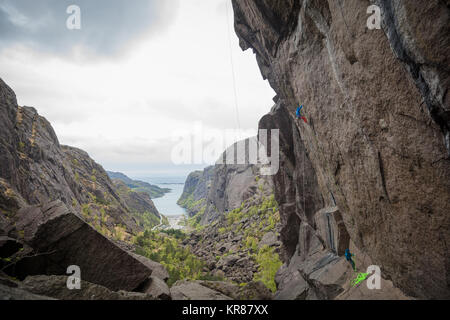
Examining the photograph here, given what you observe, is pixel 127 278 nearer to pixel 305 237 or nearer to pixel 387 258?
pixel 387 258

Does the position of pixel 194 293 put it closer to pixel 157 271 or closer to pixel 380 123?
pixel 157 271

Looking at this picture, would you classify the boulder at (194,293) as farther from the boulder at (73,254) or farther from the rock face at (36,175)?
the rock face at (36,175)

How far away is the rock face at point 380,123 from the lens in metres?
3.94

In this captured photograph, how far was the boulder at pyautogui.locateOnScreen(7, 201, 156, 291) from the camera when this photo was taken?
279 inches

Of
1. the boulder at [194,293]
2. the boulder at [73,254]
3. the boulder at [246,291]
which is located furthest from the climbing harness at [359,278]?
the boulder at [73,254]

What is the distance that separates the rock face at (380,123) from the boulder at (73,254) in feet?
24.2

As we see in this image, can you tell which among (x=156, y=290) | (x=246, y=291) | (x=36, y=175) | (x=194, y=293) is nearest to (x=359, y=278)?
(x=246, y=291)

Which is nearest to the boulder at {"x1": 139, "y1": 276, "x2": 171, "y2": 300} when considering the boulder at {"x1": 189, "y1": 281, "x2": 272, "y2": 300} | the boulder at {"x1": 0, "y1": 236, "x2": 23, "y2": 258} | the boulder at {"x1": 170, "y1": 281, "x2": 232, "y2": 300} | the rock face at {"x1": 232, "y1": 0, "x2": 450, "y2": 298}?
the boulder at {"x1": 170, "y1": 281, "x2": 232, "y2": 300}

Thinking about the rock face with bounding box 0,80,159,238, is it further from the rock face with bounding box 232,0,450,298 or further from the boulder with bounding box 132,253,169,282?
the rock face with bounding box 232,0,450,298

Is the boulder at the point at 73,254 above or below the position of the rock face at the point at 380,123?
below

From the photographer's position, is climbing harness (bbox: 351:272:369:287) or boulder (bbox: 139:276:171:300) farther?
boulder (bbox: 139:276:171:300)

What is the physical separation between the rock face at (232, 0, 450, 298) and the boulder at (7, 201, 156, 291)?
7.37 metres
